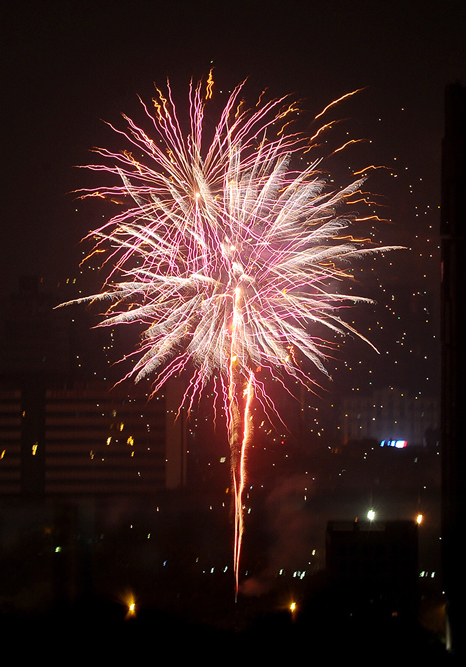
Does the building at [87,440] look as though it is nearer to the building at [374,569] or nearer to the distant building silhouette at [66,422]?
the distant building silhouette at [66,422]

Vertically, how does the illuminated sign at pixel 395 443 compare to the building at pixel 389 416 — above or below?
below

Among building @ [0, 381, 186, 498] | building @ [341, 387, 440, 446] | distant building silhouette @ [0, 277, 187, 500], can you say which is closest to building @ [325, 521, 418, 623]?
Result: building @ [341, 387, 440, 446]

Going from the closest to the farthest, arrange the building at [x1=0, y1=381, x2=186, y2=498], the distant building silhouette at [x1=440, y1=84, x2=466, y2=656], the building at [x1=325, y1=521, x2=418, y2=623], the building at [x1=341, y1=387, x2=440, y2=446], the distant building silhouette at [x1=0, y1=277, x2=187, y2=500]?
the distant building silhouette at [x1=440, y1=84, x2=466, y2=656] < the building at [x1=325, y1=521, x2=418, y2=623] < the building at [x1=341, y1=387, x2=440, y2=446] < the distant building silhouette at [x1=0, y1=277, x2=187, y2=500] < the building at [x1=0, y1=381, x2=186, y2=498]

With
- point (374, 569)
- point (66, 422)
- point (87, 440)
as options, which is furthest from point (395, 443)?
point (66, 422)

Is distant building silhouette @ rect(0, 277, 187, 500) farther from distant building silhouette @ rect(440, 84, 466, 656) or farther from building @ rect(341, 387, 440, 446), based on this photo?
distant building silhouette @ rect(440, 84, 466, 656)

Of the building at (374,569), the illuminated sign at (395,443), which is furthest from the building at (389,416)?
the building at (374,569)

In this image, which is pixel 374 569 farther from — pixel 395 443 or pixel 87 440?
pixel 87 440

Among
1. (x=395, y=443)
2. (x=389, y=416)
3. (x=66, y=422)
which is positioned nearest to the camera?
(x=389, y=416)

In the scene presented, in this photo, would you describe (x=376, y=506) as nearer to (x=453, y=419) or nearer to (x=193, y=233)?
(x=193, y=233)
